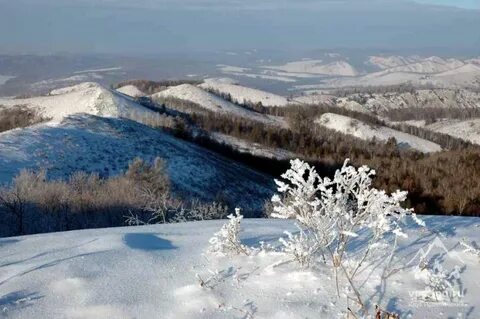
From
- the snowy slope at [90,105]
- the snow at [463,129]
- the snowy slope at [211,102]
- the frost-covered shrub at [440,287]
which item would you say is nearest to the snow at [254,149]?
the snowy slope at [90,105]

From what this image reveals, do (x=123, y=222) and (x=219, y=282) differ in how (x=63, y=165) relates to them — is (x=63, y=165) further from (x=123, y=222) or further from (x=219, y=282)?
(x=219, y=282)

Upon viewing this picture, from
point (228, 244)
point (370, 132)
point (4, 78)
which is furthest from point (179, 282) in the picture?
point (4, 78)

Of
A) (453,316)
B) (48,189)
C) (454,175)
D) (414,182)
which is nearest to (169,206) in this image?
(48,189)

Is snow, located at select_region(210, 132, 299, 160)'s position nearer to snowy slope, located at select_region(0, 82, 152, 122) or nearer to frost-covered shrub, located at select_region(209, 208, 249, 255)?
snowy slope, located at select_region(0, 82, 152, 122)

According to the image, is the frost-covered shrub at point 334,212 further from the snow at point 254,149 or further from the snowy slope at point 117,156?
the snow at point 254,149

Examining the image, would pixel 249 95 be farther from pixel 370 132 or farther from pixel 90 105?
pixel 90 105

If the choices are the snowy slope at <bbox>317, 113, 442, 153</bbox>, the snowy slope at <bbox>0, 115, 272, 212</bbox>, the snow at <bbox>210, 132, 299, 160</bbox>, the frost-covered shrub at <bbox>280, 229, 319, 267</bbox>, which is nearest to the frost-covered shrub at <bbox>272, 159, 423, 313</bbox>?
the frost-covered shrub at <bbox>280, 229, 319, 267</bbox>
